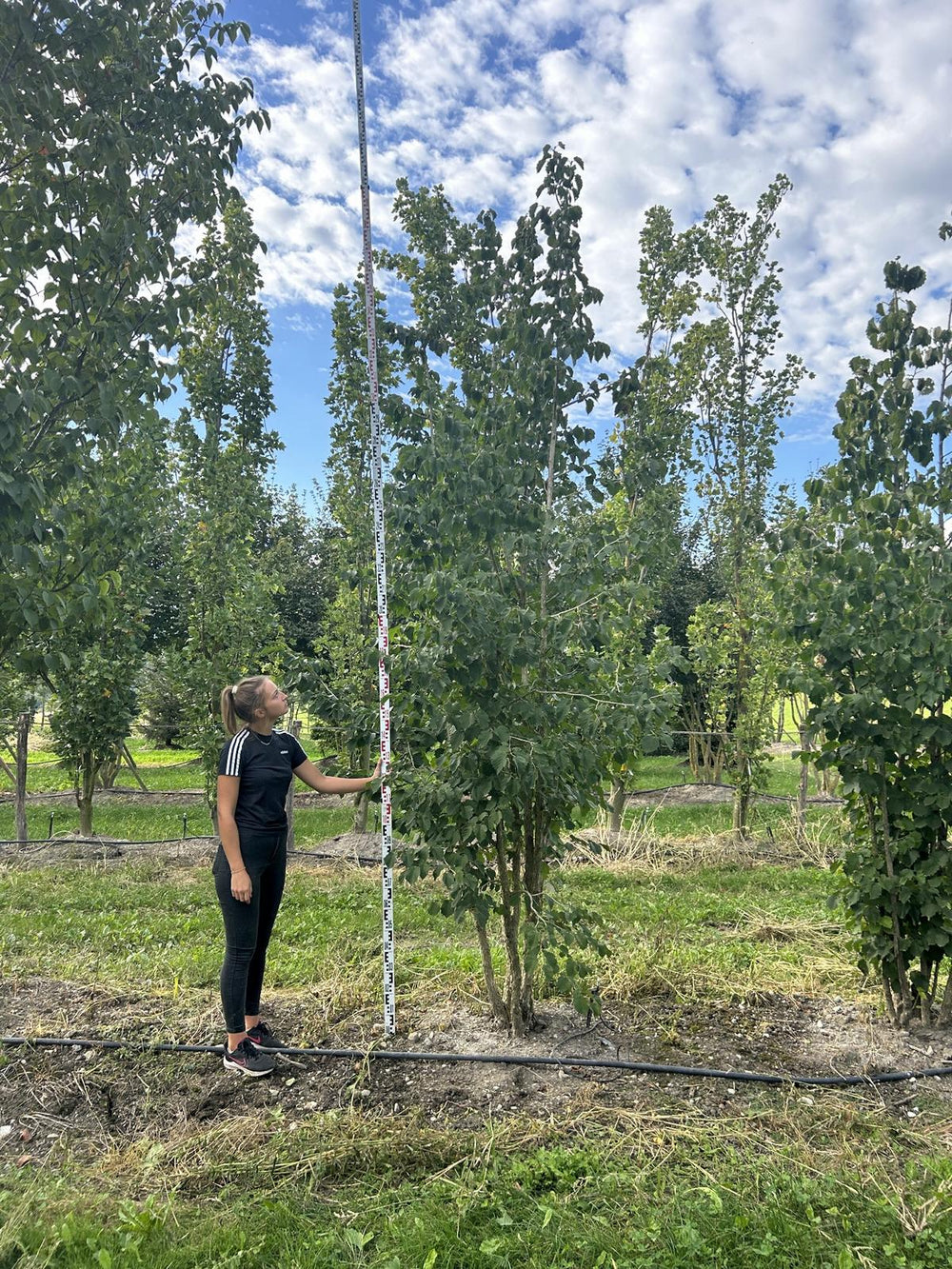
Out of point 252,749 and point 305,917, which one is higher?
point 252,749

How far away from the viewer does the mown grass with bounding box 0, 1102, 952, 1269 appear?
2295mm

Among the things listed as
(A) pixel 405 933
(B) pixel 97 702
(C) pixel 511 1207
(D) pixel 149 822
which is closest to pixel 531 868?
(C) pixel 511 1207

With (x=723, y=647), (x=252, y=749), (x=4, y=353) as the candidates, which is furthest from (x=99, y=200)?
(x=723, y=647)

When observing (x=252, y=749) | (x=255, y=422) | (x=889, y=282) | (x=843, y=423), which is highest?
(x=255, y=422)

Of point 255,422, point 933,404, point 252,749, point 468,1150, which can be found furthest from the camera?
point 255,422

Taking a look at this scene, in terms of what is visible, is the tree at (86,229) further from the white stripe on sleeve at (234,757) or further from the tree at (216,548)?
the tree at (216,548)

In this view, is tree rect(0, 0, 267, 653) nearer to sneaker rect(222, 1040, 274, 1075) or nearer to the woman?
the woman

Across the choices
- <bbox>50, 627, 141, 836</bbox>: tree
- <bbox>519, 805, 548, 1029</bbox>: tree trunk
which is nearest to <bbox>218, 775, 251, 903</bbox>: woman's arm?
<bbox>519, 805, 548, 1029</bbox>: tree trunk

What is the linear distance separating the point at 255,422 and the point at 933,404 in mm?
10970

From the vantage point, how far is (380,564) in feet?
12.3

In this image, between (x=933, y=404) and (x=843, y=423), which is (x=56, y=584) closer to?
(x=843, y=423)

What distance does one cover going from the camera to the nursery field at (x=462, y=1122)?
2.36m

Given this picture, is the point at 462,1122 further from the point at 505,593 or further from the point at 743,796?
the point at 743,796

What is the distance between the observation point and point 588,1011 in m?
3.43
